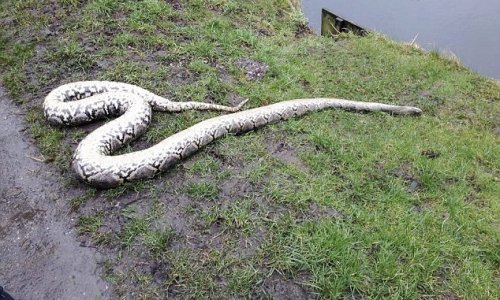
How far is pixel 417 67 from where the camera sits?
8336mm

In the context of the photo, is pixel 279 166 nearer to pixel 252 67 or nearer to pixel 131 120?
pixel 131 120

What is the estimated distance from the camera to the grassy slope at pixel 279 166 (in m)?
3.93

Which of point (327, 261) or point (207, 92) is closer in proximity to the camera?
point (327, 261)

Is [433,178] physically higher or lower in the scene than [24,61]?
higher

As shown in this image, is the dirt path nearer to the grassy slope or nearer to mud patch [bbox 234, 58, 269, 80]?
the grassy slope

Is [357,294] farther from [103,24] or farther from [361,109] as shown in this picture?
[103,24]

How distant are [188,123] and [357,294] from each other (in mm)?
2855

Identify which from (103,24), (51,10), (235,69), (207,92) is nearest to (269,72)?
(235,69)

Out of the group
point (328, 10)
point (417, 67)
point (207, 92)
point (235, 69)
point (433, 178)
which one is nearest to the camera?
point (433, 178)

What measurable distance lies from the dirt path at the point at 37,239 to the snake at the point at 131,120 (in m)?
0.41

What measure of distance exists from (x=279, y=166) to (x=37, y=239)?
2.39 meters


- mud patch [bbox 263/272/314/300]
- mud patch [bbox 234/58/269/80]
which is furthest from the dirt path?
mud patch [bbox 234/58/269/80]

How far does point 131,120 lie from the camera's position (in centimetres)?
530

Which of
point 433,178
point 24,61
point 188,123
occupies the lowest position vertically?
point 24,61
